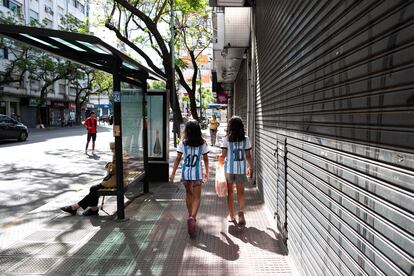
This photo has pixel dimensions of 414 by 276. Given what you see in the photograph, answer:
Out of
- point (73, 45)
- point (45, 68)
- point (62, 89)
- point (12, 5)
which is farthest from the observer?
point (62, 89)

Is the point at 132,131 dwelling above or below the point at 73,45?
below

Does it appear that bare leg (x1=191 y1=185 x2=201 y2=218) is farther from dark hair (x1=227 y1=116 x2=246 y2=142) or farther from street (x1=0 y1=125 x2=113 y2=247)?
street (x1=0 y1=125 x2=113 y2=247)

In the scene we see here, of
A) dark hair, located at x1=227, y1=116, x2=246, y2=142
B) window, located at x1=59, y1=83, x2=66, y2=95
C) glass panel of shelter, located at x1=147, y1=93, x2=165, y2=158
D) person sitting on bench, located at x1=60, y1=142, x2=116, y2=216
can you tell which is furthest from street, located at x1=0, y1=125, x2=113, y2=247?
window, located at x1=59, y1=83, x2=66, y2=95

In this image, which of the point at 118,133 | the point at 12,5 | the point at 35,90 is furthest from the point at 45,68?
the point at 118,133

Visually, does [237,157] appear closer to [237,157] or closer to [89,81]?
[237,157]

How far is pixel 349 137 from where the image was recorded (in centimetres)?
265

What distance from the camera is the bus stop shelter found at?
536 cm

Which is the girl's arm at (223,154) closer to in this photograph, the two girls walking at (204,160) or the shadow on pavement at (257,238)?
the two girls walking at (204,160)

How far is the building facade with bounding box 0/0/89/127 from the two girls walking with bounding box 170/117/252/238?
119ft

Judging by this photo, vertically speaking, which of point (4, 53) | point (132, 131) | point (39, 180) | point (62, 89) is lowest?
point (39, 180)

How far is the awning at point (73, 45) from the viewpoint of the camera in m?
5.14

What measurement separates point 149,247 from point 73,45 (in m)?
3.14

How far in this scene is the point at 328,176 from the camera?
317 cm

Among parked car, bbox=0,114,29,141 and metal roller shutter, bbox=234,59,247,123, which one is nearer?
metal roller shutter, bbox=234,59,247,123
